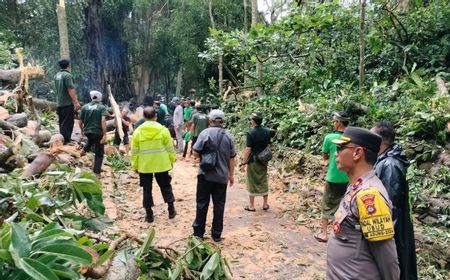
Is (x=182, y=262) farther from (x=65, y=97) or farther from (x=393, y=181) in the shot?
(x=65, y=97)

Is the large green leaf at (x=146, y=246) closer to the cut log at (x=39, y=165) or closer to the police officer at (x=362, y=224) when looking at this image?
the police officer at (x=362, y=224)

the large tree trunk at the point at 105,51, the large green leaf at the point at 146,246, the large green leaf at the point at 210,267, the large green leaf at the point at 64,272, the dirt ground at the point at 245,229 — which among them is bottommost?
the dirt ground at the point at 245,229

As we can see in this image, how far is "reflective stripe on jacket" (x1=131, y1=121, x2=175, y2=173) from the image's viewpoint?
609 centimetres

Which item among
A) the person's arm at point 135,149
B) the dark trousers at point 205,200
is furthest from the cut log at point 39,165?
the dark trousers at point 205,200

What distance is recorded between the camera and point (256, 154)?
6887 mm

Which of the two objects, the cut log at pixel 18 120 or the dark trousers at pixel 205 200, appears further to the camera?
the cut log at pixel 18 120

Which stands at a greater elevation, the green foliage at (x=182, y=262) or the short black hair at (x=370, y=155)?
the short black hair at (x=370, y=155)

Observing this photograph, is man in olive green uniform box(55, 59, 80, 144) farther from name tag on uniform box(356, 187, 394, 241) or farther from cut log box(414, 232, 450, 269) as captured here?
name tag on uniform box(356, 187, 394, 241)

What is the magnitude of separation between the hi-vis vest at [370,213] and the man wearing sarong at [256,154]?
14.1 ft

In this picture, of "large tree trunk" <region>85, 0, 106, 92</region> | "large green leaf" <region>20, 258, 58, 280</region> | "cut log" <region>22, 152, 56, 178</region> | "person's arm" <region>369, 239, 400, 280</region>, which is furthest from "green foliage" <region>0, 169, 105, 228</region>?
"large tree trunk" <region>85, 0, 106, 92</region>

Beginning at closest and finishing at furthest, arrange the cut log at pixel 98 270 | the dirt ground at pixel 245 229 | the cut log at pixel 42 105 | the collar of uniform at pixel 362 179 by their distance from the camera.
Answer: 1. the collar of uniform at pixel 362 179
2. the cut log at pixel 98 270
3. the dirt ground at pixel 245 229
4. the cut log at pixel 42 105

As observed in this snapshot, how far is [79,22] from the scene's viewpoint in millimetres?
24875

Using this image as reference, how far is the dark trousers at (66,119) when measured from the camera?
26.0 ft

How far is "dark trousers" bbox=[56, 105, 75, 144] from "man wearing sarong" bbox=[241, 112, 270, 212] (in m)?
3.74
